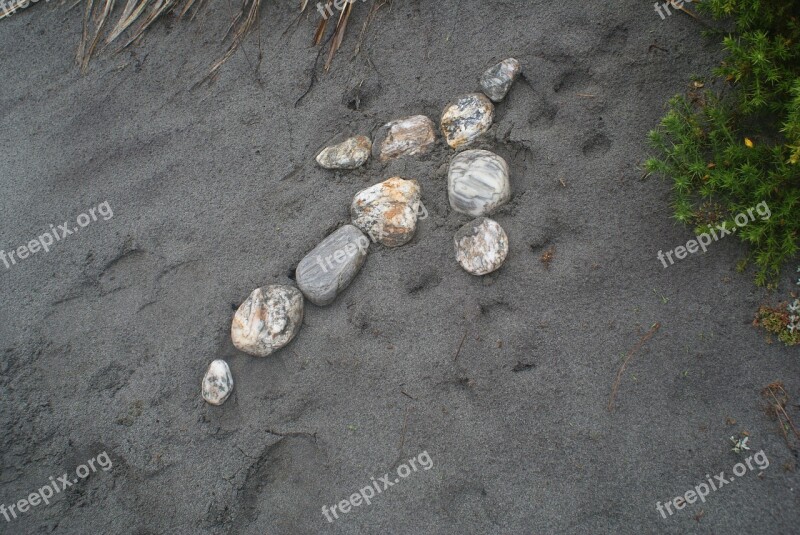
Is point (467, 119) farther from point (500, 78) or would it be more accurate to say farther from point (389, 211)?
point (389, 211)

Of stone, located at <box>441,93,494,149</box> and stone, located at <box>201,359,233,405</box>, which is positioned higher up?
stone, located at <box>441,93,494,149</box>

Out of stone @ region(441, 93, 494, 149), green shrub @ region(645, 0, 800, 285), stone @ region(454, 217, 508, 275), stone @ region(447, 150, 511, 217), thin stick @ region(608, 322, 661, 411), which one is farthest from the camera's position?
stone @ region(441, 93, 494, 149)

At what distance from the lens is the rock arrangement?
2617mm

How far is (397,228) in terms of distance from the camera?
2.72 meters

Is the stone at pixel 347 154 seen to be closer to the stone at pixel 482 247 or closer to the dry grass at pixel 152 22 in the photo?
the dry grass at pixel 152 22

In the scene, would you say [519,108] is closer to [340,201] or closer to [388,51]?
[388,51]

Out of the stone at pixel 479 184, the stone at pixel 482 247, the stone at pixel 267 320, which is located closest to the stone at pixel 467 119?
the stone at pixel 479 184

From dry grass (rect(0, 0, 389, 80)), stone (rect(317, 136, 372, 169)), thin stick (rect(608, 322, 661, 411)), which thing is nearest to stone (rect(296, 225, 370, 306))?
stone (rect(317, 136, 372, 169))

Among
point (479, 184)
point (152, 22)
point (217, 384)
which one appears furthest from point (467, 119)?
point (152, 22)

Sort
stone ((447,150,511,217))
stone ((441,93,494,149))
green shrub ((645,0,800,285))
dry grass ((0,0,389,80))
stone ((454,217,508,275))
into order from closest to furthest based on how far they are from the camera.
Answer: green shrub ((645,0,800,285)), stone ((454,217,508,275)), stone ((447,150,511,217)), stone ((441,93,494,149)), dry grass ((0,0,389,80))

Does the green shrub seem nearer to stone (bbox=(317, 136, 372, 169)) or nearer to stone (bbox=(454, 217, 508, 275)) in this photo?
stone (bbox=(454, 217, 508, 275))

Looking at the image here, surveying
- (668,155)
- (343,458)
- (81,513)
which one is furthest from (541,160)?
(81,513)

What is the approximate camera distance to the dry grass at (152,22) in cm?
322

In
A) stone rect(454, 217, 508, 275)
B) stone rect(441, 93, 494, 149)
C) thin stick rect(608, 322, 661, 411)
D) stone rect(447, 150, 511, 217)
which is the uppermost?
stone rect(441, 93, 494, 149)
